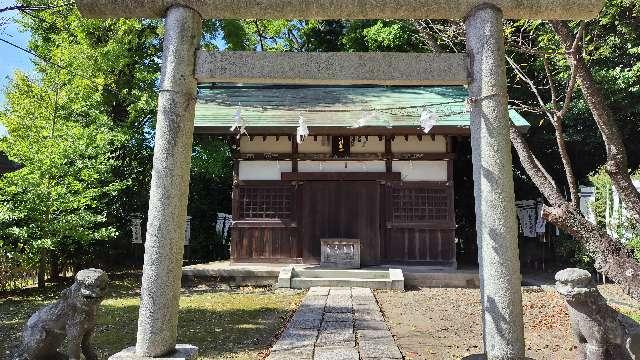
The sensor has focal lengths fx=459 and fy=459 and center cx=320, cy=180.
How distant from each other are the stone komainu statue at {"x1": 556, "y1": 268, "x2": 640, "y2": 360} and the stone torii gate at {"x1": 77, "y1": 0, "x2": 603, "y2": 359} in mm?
426

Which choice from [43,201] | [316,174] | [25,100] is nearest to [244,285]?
[316,174]

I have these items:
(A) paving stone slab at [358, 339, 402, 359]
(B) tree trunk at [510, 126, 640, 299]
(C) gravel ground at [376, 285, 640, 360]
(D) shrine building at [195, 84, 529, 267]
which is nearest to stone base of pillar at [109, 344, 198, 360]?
(A) paving stone slab at [358, 339, 402, 359]

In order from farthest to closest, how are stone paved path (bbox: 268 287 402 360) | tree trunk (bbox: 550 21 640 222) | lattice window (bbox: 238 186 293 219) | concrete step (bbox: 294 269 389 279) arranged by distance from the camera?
1. lattice window (bbox: 238 186 293 219)
2. concrete step (bbox: 294 269 389 279)
3. tree trunk (bbox: 550 21 640 222)
4. stone paved path (bbox: 268 287 402 360)

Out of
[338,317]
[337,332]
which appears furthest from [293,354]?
[338,317]

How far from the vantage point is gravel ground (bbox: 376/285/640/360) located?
6055 millimetres

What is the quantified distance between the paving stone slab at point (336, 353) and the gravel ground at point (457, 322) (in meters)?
0.77

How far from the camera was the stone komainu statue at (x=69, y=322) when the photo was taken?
3836 millimetres

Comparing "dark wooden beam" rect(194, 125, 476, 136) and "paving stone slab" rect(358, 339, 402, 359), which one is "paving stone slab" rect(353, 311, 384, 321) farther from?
"dark wooden beam" rect(194, 125, 476, 136)

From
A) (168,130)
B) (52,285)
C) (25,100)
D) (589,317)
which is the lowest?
(52,285)

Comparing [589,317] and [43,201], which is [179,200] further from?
[43,201]

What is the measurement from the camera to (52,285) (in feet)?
39.0

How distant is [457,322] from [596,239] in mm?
2529

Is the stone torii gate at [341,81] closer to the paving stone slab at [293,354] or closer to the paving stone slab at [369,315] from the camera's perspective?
the paving stone slab at [293,354]

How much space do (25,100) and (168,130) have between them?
1558cm
